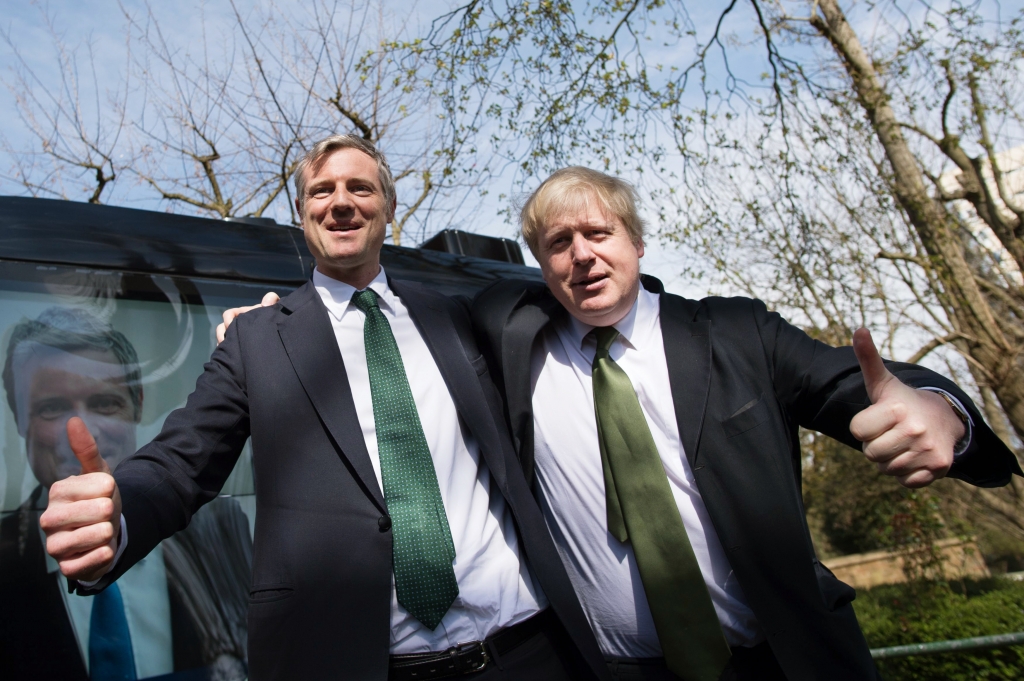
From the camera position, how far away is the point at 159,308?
9.07 ft

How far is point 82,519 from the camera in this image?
1.18 metres

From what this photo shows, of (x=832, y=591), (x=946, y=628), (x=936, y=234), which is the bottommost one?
(x=946, y=628)

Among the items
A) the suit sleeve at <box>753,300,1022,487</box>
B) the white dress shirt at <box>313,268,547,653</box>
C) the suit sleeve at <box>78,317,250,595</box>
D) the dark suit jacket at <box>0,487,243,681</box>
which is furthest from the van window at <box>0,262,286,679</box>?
the suit sleeve at <box>753,300,1022,487</box>

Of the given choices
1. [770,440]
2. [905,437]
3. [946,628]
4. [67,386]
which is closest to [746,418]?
[770,440]

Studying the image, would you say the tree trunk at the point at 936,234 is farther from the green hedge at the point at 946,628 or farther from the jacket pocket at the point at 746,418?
the jacket pocket at the point at 746,418

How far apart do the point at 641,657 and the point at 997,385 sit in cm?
564

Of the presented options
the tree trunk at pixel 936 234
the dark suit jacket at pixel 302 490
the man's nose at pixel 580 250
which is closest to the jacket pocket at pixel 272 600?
the dark suit jacket at pixel 302 490

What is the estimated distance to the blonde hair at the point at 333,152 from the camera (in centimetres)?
209

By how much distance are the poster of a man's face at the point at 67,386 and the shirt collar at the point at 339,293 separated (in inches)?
39.4

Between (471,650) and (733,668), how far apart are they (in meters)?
0.62

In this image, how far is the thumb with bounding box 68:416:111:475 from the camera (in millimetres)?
1189

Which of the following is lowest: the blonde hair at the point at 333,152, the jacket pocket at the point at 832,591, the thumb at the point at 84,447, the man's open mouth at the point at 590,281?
the jacket pocket at the point at 832,591

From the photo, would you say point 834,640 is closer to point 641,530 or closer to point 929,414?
point 641,530

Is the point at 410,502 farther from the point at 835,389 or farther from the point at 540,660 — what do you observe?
the point at 835,389
